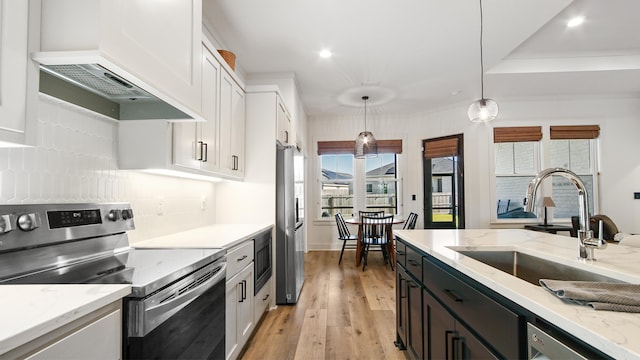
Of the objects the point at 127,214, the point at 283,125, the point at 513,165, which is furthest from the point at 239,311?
the point at 513,165

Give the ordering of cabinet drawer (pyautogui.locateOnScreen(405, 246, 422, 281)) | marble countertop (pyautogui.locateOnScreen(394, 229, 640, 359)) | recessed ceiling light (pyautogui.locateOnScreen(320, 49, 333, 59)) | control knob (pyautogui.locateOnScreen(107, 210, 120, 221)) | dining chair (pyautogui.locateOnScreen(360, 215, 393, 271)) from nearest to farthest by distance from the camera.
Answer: marble countertop (pyautogui.locateOnScreen(394, 229, 640, 359)), control knob (pyautogui.locateOnScreen(107, 210, 120, 221)), cabinet drawer (pyautogui.locateOnScreen(405, 246, 422, 281)), recessed ceiling light (pyautogui.locateOnScreen(320, 49, 333, 59)), dining chair (pyautogui.locateOnScreen(360, 215, 393, 271))

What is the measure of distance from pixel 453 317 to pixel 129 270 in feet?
4.45

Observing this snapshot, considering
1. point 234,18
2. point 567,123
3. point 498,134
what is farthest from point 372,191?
point 234,18

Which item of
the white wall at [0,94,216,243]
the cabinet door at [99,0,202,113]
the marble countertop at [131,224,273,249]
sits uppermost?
the cabinet door at [99,0,202,113]

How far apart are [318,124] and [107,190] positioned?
15.9 feet

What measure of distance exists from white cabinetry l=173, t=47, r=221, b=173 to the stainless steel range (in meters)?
0.47

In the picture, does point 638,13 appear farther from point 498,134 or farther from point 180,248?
point 180,248

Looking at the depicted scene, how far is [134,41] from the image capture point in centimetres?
114

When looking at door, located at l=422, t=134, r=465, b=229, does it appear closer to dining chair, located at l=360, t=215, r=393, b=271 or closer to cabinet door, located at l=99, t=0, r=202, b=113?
dining chair, located at l=360, t=215, r=393, b=271

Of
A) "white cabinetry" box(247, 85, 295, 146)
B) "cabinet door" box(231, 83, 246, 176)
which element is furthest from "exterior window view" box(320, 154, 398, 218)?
"cabinet door" box(231, 83, 246, 176)

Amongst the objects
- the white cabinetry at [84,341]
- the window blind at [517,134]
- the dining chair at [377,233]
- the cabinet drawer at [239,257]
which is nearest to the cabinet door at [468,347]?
the white cabinetry at [84,341]

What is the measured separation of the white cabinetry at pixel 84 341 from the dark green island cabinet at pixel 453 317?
1.15 m

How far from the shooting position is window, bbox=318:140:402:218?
6.08 metres

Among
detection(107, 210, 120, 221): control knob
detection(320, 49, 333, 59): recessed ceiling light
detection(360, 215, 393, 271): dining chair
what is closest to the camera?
detection(107, 210, 120, 221): control knob
